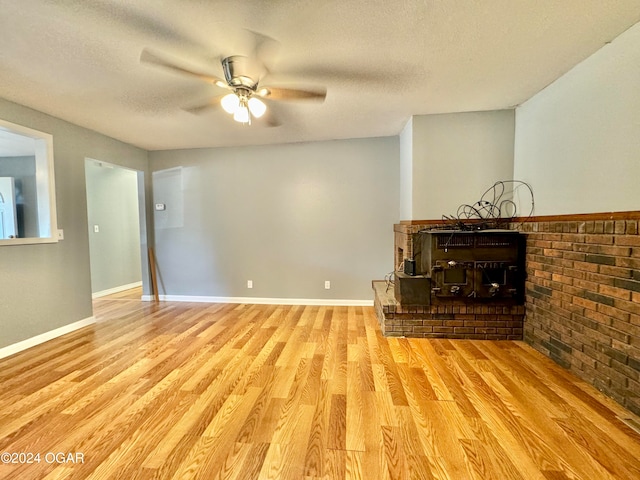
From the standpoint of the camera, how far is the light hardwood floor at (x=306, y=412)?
A: 53.5 inches

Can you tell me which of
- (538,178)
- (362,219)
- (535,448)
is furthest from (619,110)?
(362,219)

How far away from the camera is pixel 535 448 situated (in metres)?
1.45

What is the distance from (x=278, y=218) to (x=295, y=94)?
6.74 ft

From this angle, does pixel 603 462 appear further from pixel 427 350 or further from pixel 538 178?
pixel 538 178

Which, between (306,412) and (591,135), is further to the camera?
(591,135)

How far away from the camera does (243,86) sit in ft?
6.91

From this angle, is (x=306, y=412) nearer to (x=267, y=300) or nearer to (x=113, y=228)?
(x=267, y=300)

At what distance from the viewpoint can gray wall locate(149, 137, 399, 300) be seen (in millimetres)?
4035

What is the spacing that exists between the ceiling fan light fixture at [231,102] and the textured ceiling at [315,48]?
24cm

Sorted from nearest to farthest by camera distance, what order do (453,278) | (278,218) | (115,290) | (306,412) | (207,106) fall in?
(306,412)
(207,106)
(453,278)
(278,218)
(115,290)

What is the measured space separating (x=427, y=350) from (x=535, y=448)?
119cm

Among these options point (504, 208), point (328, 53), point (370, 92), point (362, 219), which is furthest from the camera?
point (362, 219)

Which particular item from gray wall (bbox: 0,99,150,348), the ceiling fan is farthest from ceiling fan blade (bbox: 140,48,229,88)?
gray wall (bbox: 0,99,150,348)

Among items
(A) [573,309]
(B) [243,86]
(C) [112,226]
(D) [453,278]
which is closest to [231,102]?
(B) [243,86]
